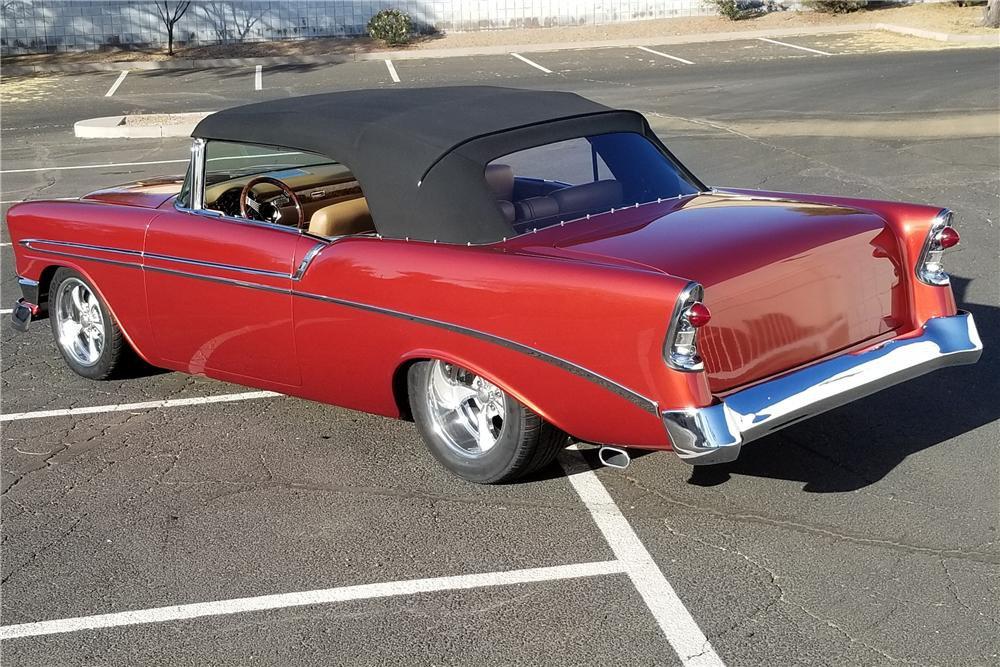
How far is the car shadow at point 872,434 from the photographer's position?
16.4 feet

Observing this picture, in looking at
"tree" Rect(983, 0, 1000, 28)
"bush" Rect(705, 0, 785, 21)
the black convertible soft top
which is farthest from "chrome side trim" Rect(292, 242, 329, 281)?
"bush" Rect(705, 0, 785, 21)

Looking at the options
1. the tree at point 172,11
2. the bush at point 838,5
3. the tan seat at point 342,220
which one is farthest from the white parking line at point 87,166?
the bush at point 838,5

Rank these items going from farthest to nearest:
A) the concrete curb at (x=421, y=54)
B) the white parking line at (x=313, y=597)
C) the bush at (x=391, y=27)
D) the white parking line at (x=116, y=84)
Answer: the bush at (x=391, y=27) → the concrete curb at (x=421, y=54) → the white parking line at (x=116, y=84) → the white parking line at (x=313, y=597)

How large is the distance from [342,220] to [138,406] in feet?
5.53

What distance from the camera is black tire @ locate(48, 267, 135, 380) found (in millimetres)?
6262

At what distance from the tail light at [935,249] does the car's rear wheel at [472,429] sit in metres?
1.73

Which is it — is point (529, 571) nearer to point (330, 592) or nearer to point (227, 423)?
point (330, 592)

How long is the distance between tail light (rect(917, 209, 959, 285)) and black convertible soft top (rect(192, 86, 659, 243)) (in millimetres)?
1387

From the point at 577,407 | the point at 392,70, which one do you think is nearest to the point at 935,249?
the point at 577,407

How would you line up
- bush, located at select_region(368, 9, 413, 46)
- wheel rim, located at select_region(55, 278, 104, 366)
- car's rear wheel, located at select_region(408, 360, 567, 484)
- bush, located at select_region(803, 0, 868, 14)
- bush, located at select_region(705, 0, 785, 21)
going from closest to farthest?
car's rear wheel, located at select_region(408, 360, 567, 484) < wheel rim, located at select_region(55, 278, 104, 366) < bush, located at select_region(368, 9, 413, 46) < bush, located at select_region(803, 0, 868, 14) < bush, located at select_region(705, 0, 785, 21)

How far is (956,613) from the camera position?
3.87 meters

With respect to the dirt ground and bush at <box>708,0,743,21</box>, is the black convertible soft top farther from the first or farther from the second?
bush at <box>708,0,743,21</box>

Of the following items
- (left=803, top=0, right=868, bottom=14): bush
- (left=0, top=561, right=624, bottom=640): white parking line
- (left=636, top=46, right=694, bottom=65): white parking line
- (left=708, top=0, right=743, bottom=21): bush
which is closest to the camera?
(left=0, top=561, right=624, bottom=640): white parking line

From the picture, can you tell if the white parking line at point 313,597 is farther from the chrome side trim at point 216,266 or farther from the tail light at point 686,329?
the chrome side trim at point 216,266
